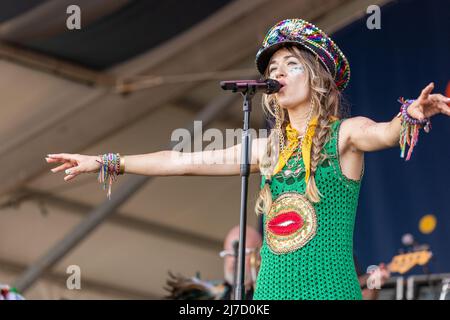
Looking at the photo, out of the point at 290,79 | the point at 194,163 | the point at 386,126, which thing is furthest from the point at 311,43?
the point at 194,163

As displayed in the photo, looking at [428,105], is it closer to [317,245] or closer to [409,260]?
[317,245]

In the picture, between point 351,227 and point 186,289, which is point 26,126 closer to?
point 186,289

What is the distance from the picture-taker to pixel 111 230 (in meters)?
9.73

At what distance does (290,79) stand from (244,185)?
0.53 m

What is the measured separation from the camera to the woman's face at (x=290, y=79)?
3.77m

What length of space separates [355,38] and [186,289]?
2578 millimetres

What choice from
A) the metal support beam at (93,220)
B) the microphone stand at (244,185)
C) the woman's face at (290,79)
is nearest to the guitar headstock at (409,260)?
the metal support beam at (93,220)

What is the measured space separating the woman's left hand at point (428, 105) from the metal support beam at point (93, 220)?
5467mm

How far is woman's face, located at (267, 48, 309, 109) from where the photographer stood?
3.77 meters

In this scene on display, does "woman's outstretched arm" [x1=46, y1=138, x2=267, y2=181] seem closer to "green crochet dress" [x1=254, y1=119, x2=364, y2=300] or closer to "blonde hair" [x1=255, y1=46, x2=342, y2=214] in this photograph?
"blonde hair" [x1=255, y1=46, x2=342, y2=214]

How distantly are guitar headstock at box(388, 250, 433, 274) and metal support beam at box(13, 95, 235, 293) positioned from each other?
8.30 ft

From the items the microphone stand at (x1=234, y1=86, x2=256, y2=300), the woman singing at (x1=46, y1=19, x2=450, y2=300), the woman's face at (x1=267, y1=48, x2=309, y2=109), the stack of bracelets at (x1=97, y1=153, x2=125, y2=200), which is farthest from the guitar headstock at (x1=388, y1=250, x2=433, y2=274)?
the microphone stand at (x1=234, y1=86, x2=256, y2=300)

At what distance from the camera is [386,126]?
3.48m

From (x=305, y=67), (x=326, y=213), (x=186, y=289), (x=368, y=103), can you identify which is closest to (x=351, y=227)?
(x=326, y=213)
